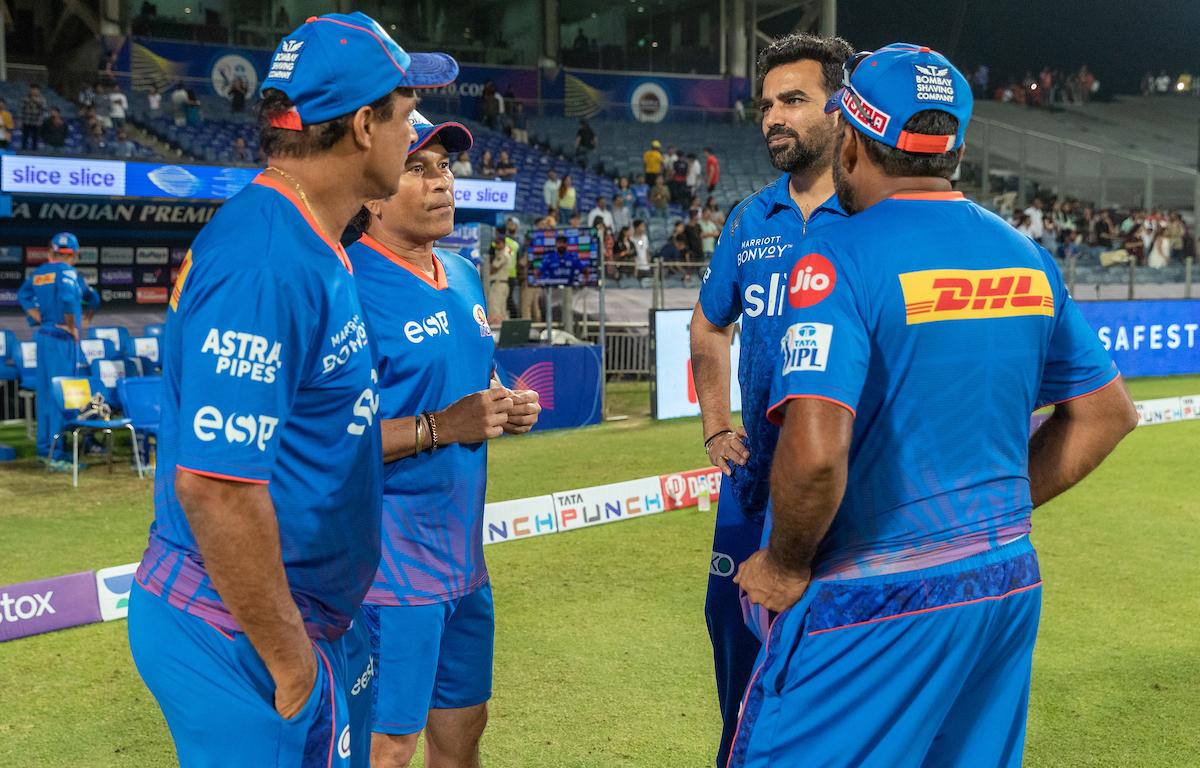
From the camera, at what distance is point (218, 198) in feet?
54.1

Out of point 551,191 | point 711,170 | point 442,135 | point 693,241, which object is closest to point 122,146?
point 551,191

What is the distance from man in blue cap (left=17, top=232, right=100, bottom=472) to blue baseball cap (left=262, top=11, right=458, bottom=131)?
432 inches

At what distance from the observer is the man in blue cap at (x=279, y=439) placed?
1.83m

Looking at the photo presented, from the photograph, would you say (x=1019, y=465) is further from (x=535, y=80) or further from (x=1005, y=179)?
(x=535, y=80)

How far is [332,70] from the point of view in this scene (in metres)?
1.97

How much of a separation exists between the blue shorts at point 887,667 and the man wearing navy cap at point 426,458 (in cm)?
110

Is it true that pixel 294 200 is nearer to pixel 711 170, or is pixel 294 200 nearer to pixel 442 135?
pixel 442 135

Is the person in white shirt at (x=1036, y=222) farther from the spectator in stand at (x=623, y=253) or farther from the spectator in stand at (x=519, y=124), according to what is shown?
the spectator in stand at (x=519, y=124)

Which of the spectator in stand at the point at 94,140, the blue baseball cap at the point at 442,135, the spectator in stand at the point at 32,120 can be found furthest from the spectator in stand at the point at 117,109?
the blue baseball cap at the point at 442,135

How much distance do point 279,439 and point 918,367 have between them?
124 cm

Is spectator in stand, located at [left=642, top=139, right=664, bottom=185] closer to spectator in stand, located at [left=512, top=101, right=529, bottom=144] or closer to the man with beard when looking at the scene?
spectator in stand, located at [left=512, top=101, right=529, bottom=144]

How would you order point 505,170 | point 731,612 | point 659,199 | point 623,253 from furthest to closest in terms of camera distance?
1. point 659,199
2. point 505,170
3. point 623,253
4. point 731,612

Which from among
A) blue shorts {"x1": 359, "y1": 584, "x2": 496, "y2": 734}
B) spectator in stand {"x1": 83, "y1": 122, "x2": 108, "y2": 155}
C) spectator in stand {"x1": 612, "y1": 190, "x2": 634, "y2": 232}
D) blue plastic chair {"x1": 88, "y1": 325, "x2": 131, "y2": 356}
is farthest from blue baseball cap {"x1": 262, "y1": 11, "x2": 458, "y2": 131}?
spectator in stand {"x1": 83, "y1": 122, "x2": 108, "y2": 155}

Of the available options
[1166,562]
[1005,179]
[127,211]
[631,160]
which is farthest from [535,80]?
[1166,562]
